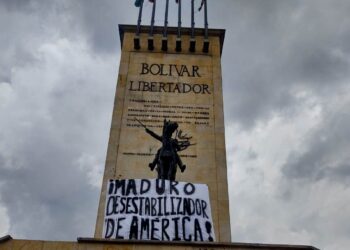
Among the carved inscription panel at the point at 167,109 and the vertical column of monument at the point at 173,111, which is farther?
the carved inscription panel at the point at 167,109

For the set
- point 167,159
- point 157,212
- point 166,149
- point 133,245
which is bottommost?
point 133,245

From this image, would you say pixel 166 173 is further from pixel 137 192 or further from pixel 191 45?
pixel 191 45

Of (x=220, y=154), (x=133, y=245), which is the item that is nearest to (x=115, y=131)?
(x=220, y=154)

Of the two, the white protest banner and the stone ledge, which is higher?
the white protest banner

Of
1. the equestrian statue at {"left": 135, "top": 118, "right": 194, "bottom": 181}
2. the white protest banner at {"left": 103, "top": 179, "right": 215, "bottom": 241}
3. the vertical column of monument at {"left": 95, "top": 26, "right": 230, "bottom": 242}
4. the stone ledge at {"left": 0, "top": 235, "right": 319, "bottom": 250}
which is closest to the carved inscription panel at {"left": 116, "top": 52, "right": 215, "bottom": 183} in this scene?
the vertical column of monument at {"left": 95, "top": 26, "right": 230, "bottom": 242}

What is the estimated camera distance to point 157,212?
1111cm

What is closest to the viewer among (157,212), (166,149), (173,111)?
(157,212)

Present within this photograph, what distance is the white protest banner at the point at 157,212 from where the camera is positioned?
10.8m

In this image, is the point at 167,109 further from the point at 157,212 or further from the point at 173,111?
the point at 157,212

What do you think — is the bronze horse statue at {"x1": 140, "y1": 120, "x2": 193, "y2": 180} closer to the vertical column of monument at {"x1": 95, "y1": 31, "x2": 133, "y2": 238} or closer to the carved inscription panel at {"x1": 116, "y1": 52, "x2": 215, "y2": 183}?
the vertical column of monument at {"x1": 95, "y1": 31, "x2": 133, "y2": 238}

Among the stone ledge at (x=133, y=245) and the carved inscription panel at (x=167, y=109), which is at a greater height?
the carved inscription panel at (x=167, y=109)

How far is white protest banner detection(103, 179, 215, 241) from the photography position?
426 inches

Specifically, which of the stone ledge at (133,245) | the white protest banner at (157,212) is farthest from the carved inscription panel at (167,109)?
the stone ledge at (133,245)

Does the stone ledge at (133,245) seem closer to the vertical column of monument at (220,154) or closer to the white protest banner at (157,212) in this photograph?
the white protest banner at (157,212)
